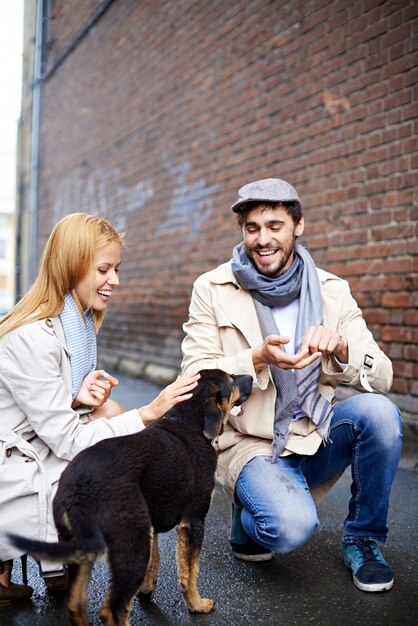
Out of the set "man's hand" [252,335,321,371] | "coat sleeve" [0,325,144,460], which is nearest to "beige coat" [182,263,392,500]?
"man's hand" [252,335,321,371]

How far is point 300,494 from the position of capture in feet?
10.4

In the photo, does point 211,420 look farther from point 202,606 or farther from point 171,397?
point 202,606

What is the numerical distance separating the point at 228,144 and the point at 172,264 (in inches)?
79.5

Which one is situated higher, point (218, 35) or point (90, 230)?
point (218, 35)

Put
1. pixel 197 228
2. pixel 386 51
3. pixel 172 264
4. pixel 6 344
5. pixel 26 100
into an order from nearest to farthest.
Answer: pixel 6 344, pixel 386 51, pixel 197 228, pixel 172 264, pixel 26 100

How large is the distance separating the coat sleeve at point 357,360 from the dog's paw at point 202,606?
45.3 inches

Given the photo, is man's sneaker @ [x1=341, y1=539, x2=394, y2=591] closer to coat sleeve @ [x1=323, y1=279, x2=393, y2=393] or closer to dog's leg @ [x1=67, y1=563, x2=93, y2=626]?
coat sleeve @ [x1=323, y1=279, x2=393, y2=393]

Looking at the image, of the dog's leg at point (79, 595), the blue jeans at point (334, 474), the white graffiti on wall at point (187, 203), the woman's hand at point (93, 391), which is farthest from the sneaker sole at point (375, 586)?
the white graffiti on wall at point (187, 203)

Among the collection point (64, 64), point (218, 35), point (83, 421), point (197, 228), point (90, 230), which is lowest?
point (83, 421)

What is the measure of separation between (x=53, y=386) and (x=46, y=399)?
0.20ft

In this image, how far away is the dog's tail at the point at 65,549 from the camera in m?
2.22

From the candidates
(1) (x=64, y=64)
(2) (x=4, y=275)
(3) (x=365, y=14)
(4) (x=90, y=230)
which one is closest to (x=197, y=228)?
(3) (x=365, y=14)

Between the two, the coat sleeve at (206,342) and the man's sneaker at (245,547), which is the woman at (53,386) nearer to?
the coat sleeve at (206,342)

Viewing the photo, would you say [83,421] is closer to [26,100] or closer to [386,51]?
[386,51]
